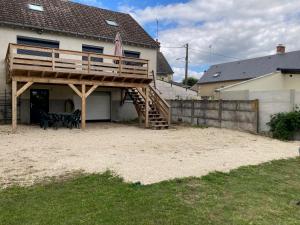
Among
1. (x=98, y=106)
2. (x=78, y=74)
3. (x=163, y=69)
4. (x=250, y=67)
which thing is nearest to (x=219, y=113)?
(x=78, y=74)

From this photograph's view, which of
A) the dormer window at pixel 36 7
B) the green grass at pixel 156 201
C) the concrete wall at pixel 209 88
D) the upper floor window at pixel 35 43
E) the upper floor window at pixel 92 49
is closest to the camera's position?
the green grass at pixel 156 201

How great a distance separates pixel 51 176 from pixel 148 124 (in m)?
9.79

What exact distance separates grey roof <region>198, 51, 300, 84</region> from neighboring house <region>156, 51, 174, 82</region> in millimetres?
4876

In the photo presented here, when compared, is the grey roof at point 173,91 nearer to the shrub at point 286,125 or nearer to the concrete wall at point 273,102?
the concrete wall at point 273,102

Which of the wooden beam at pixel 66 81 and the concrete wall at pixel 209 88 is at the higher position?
the concrete wall at pixel 209 88

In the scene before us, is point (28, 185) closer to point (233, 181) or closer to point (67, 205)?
point (67, 205)

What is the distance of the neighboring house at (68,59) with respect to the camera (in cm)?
1340

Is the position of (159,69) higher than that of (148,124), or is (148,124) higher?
(159,69)

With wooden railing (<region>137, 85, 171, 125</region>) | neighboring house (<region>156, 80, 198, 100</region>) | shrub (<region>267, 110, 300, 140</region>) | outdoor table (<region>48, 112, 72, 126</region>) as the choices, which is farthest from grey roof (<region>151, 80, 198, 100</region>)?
shrub (<region>267, 110, 300, 140</region>)

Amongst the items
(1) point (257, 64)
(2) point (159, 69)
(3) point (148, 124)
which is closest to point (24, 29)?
(3) point (148, 124)

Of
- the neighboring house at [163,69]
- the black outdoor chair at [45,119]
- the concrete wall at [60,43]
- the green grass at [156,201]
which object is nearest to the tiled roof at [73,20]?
the concrete wall at [60,43]

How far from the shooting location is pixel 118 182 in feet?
19.8

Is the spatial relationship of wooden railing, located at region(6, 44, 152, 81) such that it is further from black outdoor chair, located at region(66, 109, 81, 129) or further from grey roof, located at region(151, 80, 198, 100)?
grey roof, located at region(151, 80, 198, 100)

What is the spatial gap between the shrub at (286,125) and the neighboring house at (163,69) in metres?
25.9
